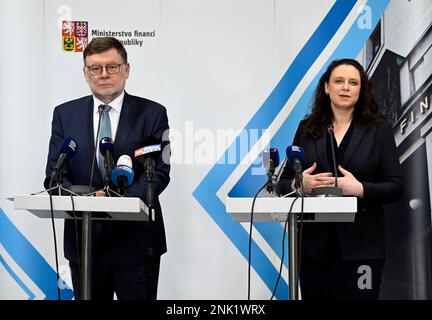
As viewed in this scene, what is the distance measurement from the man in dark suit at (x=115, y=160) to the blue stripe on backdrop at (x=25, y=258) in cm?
106

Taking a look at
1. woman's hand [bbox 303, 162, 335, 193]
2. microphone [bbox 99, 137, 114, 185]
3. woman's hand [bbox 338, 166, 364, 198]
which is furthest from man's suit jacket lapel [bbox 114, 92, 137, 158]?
woman's hand [bbox 338, 166, 364, 198]

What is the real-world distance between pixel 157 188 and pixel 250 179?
1.29 meters

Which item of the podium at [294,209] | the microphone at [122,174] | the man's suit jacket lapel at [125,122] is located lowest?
the podium at [294,209]

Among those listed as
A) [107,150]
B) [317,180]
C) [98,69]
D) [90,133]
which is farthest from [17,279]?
[317,180]

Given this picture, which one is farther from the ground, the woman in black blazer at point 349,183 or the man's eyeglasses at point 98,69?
the man's eyeglasses at point 98,69

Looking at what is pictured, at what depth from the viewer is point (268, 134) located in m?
Answer: 4.87

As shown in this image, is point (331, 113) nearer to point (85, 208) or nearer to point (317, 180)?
point (317, 180)

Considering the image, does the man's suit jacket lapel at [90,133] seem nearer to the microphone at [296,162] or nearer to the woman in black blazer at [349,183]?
the woman in black blazer at [349,183]

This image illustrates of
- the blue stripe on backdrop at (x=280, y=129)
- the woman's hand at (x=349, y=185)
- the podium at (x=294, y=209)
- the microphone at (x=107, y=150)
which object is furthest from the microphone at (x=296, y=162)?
the blue stripe on backdrop at (x=280, y=129)

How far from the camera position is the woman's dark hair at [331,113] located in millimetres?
3883

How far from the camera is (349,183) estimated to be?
136 inches

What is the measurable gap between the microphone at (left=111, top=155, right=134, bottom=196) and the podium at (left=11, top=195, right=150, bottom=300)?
0.13 meters

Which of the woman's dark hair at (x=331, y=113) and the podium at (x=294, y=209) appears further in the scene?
the woman's dark hair at (x=331, y=113)
